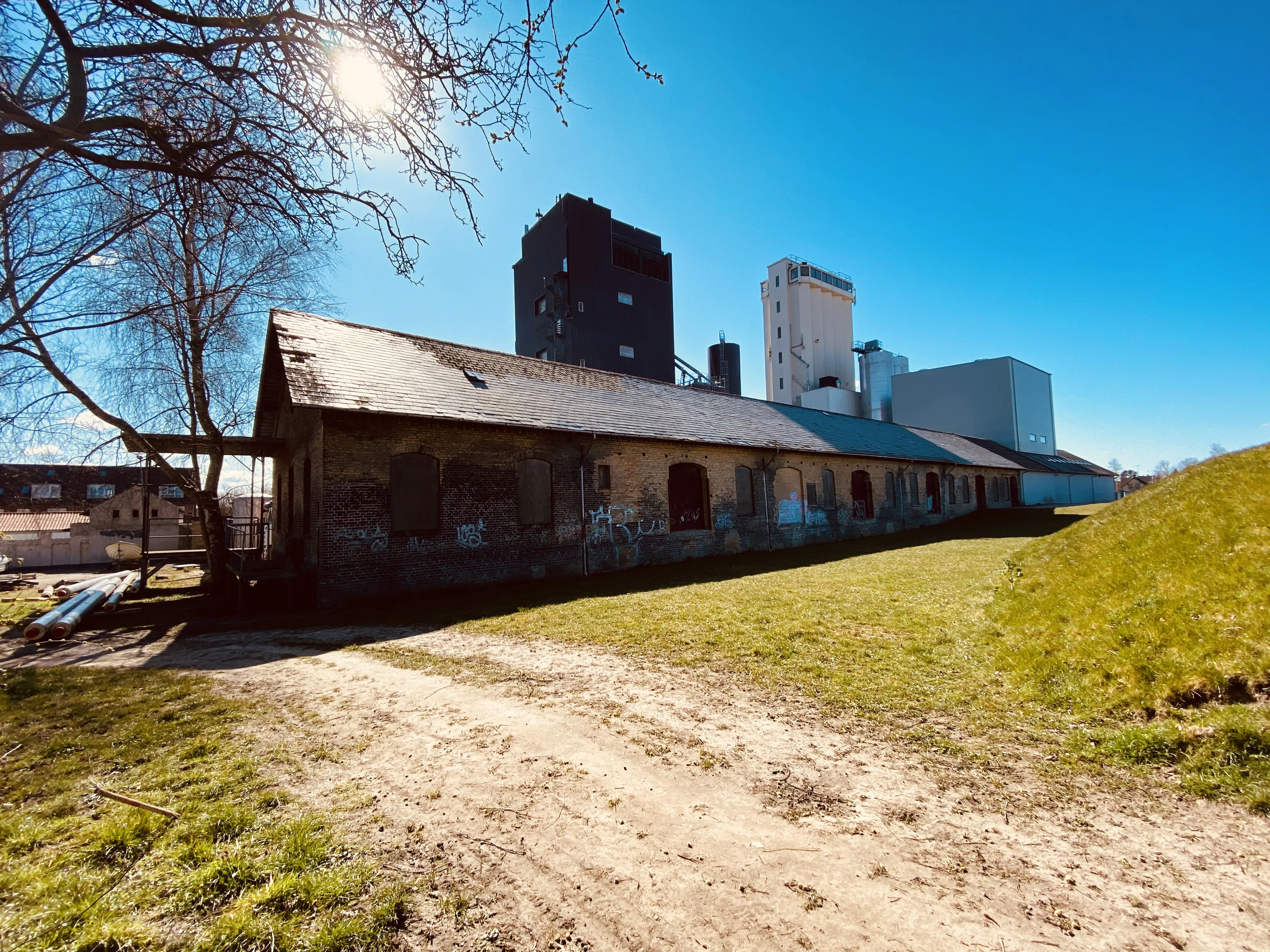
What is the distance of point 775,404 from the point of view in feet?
81.4

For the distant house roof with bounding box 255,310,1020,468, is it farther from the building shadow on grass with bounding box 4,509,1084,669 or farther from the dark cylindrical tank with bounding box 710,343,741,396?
the dark cylindrical tank with bounding box 710,343,741,396

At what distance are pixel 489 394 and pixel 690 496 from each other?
6.74 m

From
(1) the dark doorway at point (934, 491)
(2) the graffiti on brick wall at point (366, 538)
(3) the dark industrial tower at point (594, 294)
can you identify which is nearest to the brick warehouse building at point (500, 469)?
(2) the graffiti on brick wall at point (366, 538)

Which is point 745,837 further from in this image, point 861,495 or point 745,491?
point 861,495

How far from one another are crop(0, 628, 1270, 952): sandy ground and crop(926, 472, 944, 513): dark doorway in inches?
990

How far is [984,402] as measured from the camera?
3975 centimetres

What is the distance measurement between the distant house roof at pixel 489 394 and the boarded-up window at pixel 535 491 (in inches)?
38.9

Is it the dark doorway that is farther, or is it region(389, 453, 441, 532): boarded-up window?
the dark doorway

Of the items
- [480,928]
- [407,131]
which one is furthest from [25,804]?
[407,131]

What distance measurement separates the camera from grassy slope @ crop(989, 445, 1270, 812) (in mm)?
3270

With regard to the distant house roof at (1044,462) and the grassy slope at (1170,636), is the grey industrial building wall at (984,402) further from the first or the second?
the grassy slope at (1170,636)

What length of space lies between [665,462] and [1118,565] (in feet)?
35.6

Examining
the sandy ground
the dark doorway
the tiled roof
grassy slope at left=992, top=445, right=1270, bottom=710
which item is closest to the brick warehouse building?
the dark doorway

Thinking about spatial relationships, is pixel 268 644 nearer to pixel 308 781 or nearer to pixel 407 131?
pixel 308 781
